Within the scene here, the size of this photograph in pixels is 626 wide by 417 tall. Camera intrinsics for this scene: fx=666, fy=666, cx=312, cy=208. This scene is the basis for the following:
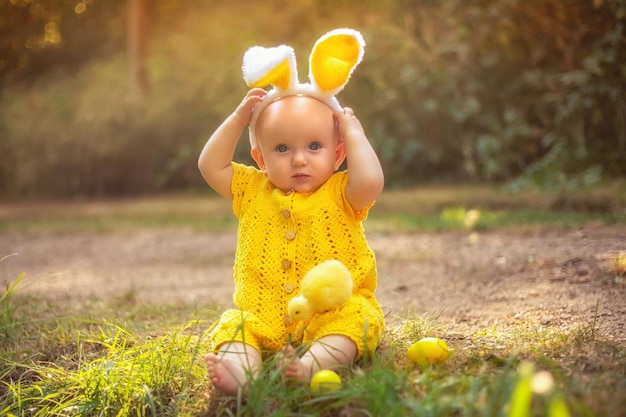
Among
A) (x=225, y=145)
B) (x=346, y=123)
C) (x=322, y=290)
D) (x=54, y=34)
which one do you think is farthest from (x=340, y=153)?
(x=54, y=34)

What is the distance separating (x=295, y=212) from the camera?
205 centimetres

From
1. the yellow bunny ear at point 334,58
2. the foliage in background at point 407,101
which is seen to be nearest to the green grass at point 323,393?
the yellow bunny ear at point 334,58

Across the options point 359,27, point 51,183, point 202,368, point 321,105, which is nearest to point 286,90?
point 321,105

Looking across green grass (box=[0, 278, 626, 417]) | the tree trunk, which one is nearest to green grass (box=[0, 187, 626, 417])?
green grass (box=[0, 278, 626, 417])

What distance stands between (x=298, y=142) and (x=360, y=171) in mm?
208

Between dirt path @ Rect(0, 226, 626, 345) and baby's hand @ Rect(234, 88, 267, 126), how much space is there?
0.78 m

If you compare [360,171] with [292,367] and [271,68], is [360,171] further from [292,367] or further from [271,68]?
[292,367]

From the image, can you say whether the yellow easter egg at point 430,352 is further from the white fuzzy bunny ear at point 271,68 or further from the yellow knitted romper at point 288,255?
the white fuzzy bunny ear at point 271,68

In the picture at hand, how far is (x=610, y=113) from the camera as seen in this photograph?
5.48 meters

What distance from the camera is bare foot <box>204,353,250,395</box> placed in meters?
1.67

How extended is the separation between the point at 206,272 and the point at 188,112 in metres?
4.48

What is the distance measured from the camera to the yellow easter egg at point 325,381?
1.60m

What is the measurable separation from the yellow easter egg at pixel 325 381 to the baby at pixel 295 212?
0.89ft

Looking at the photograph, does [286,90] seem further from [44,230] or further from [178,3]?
[178,3]
